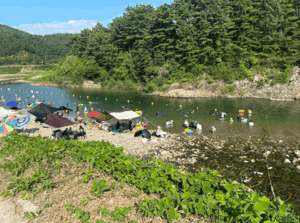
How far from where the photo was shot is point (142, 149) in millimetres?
20016

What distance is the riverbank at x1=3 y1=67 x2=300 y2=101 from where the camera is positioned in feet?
144

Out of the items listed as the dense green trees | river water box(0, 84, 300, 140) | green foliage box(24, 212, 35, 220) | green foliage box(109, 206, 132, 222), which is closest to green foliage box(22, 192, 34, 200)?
green foliage box(24, 212, 35, 220)

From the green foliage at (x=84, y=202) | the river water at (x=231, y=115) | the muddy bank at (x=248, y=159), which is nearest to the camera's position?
the green foliage at (x=84, y=202)

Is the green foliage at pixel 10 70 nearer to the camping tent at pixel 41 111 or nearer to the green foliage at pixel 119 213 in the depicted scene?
the camping tent at pixel 41 111

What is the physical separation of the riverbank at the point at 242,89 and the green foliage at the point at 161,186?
4357cm

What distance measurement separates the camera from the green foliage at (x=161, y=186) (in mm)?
5355

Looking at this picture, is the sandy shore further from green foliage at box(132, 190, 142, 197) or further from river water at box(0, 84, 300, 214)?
green foliage at box(132, 190, 142, 197)

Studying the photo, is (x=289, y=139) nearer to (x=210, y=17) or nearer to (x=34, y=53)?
(x=210, y=17)

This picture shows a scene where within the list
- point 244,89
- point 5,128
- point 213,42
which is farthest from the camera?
point 213,42

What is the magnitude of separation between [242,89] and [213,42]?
16749mm

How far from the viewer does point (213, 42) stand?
56.9 meters

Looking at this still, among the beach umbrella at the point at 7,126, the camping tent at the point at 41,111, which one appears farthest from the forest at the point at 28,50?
the beach umbrella at the point at 7,126

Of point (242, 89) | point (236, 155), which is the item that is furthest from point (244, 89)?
point (236, 155)

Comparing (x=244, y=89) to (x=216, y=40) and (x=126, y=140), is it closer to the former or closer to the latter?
(x=216, y=40)
